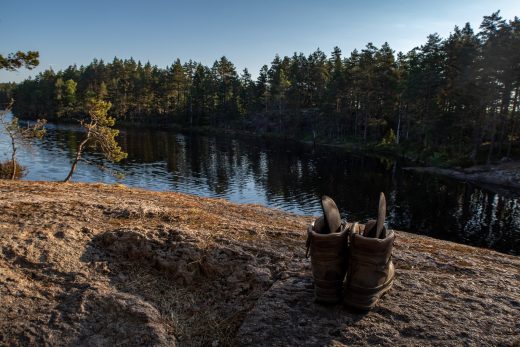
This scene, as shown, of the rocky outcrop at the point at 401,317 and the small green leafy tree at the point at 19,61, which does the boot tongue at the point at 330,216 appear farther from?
the small green leafy tree at the point at 19,61

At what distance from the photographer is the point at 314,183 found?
47.2m

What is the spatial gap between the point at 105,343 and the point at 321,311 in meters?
2.76

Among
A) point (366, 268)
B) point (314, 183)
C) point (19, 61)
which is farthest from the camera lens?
point (314, 183)

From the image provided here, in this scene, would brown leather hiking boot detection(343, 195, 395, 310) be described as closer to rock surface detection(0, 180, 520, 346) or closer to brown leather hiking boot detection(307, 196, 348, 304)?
brown leather hiking boot detection(307, 196, 348, 304)

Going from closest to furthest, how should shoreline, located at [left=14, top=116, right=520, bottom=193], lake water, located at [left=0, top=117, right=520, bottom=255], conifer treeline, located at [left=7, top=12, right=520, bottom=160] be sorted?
lake water, located at [left=0, top=117, right=520, bottom=255] < shoreline, located at [left=14, top=116, right=520, bottom=193] < conifer treeline, located at [left=7, top=12, right=520, bottom=160]

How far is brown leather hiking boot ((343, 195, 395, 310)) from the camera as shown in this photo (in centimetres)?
468

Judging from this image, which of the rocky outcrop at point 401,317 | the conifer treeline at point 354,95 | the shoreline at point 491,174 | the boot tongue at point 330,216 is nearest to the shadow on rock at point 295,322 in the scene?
the rocky outcrop at point 401,317

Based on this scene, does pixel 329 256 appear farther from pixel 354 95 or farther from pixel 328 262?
pixel 354 95

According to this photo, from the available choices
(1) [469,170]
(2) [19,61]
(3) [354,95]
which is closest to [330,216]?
(2) [19,61]

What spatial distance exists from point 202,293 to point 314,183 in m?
42.2

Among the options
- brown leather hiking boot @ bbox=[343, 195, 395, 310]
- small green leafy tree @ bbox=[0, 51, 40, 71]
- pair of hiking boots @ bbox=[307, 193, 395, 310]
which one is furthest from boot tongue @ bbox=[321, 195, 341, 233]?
small green leafy tree @ bbox=[0, 51, 40, 71]

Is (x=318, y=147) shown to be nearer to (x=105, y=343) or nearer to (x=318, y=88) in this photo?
(x=318, y=88)

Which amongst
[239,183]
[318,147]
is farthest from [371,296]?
[318,147]

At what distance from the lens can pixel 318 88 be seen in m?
110
